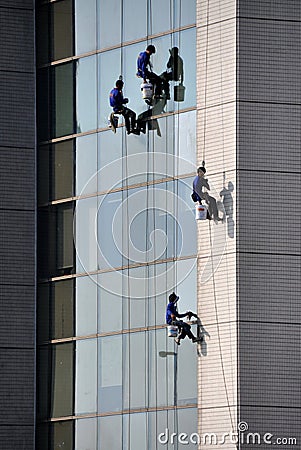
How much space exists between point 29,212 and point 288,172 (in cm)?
329

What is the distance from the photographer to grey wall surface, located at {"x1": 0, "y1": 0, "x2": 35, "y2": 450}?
13.0m

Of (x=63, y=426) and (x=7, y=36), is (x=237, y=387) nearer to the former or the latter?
(x=63, y=426)

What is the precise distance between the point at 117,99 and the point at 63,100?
45.3 inches

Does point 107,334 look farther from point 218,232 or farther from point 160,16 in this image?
point 160,16

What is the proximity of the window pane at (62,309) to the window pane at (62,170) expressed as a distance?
3.13 ft

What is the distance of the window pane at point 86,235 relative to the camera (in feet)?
41.7

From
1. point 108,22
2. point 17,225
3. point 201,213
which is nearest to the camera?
point 201,213

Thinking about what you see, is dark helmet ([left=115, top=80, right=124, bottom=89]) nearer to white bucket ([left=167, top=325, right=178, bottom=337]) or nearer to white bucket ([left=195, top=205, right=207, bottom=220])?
white bucket ([left=195, top=205, right=207, bottom=220])

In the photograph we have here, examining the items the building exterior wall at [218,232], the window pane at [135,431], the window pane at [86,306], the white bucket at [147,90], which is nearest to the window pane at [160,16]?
the building exterior wall at [218,232]

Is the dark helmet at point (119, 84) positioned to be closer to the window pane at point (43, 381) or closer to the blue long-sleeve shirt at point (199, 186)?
the blue long-sleeve shirt at point (199, 186)

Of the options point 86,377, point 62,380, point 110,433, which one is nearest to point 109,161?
point 86,377

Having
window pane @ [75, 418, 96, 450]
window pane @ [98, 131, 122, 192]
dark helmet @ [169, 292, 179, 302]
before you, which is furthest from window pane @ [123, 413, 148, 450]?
window pane @ [98, 131, 122, 192]

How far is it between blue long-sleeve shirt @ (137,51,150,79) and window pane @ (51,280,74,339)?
235 cm

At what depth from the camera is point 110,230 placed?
491 inches
